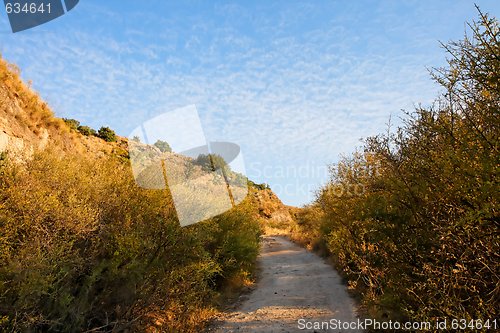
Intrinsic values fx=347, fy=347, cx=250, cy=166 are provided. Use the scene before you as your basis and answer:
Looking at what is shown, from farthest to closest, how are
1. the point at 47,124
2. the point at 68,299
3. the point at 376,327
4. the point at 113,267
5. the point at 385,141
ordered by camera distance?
the point at 47,124, the point at 385,141, the point at 376,327, the point at 113,267, the point at 68,299

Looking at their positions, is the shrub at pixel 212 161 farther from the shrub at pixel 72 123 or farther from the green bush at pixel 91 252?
the green bush at pixel 91 252

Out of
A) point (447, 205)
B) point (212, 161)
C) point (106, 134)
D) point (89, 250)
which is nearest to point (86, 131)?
point (106, 134)

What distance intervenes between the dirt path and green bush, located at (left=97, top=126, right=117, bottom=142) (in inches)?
721

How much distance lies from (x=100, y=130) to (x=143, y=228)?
26204 mm

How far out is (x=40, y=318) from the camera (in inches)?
215

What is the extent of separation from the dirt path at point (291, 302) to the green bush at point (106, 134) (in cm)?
1832

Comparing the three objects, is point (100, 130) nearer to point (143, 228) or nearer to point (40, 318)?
point (143, 228)

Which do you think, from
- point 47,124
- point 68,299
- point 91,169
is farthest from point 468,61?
point 47,124

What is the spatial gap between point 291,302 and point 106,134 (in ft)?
80.3

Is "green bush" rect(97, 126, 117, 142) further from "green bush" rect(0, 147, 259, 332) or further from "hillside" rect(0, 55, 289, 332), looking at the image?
"green bush" rect(0, 147, 259, 332)

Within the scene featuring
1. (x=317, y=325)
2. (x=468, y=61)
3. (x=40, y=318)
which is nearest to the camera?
(x=468, y=61)

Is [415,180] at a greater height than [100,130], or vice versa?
[100,130]

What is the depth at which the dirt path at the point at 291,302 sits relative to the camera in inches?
409

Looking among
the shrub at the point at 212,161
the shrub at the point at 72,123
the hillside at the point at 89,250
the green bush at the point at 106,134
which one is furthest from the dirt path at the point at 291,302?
the shrub at the point at 212,161
